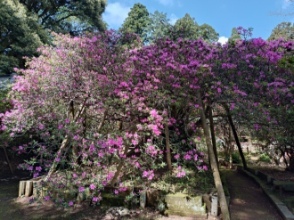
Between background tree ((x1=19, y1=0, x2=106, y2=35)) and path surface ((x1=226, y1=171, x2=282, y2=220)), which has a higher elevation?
background tree ((x1=19, y1=0, x2=106, y2=35))

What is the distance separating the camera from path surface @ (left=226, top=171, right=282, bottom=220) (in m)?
4.33

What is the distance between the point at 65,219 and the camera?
3.89m

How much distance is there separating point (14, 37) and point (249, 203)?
10194 millimetres

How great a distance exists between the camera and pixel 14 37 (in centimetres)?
980

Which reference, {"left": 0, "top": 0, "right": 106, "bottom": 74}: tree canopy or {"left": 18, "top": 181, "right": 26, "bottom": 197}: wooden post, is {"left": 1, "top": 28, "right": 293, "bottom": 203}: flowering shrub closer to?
{"left": 18, "top": 181, "right": 26, "bottom": 197}: wooden post

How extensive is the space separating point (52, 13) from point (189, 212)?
14894mm

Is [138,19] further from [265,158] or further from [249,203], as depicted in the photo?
[249,203]

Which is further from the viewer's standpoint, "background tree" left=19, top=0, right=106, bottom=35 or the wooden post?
"background tree" left=19, top=0, right=106, bottom=35

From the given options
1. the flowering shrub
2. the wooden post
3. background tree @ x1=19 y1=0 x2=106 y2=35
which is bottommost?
the wooden post

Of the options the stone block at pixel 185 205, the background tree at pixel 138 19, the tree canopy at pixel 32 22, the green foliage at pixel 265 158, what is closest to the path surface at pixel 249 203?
the stone block at pixel 185 205

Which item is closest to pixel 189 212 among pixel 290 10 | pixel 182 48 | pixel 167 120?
pixel 167 120

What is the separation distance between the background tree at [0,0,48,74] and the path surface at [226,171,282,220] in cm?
902

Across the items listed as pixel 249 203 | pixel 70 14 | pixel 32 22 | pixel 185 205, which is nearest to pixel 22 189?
pixel 185 205

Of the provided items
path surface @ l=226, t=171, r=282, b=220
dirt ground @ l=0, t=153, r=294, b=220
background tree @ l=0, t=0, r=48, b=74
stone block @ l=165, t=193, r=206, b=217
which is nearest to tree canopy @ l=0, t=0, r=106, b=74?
background tree @ l=0, t=0, r=48, b=74
